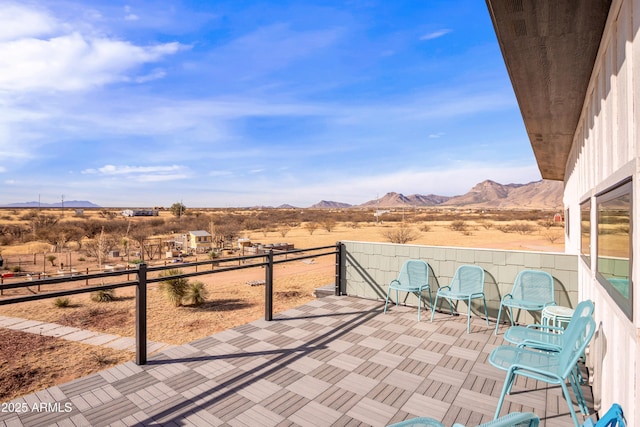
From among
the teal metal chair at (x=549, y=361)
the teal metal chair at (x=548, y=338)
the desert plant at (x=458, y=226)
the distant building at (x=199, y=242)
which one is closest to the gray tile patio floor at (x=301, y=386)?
the teal metal chair at (x=548, y=338)

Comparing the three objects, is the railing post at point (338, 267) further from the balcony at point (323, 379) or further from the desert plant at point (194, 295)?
the desert plant at point (194, 295)

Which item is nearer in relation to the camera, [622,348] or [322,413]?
[622,348]

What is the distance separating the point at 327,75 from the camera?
1504 centimetres

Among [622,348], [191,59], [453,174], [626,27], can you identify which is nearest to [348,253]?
[622,348]

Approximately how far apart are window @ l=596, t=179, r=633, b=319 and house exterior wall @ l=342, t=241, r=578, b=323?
2.30 metres

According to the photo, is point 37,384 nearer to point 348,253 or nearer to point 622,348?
point 348,253

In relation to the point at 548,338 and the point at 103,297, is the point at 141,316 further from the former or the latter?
the point at 103,297

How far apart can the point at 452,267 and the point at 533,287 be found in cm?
107

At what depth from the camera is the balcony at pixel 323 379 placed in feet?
7.77

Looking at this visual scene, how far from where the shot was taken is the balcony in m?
2.37

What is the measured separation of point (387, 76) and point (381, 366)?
45.0ft

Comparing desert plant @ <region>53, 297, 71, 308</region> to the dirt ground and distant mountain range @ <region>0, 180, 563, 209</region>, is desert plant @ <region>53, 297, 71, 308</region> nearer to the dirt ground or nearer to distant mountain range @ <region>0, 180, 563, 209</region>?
the dirt ground

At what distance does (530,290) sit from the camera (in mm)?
4113

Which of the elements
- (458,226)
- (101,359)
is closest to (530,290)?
(101,359)
